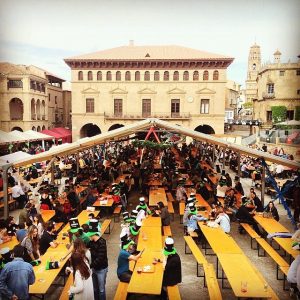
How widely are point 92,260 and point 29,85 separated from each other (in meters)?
33.4

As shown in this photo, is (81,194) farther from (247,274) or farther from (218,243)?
(247,274)

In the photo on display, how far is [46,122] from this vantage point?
147 ft

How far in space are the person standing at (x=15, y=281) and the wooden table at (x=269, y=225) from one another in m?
6.22

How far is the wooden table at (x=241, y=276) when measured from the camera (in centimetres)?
588

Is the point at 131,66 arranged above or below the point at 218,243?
above

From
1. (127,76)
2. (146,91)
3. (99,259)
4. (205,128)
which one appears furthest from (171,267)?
(205,128)

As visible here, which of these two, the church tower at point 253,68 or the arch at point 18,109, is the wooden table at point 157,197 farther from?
the church tower at point 253,68

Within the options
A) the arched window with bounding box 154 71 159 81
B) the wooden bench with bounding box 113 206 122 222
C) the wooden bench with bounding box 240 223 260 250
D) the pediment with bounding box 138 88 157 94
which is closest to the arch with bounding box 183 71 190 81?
the arched window with bounding box 154 71 159 81

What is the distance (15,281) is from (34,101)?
36.9 m

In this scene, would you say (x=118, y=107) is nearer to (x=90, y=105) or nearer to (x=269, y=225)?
(x=90, y=105)

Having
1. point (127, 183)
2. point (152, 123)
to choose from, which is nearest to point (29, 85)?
point (127, 183)

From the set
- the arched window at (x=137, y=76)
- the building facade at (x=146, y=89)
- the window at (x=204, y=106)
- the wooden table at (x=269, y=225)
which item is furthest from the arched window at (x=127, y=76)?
the wooden table at (x=269, y=225)

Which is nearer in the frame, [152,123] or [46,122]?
[152,123]

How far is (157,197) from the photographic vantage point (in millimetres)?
12984
